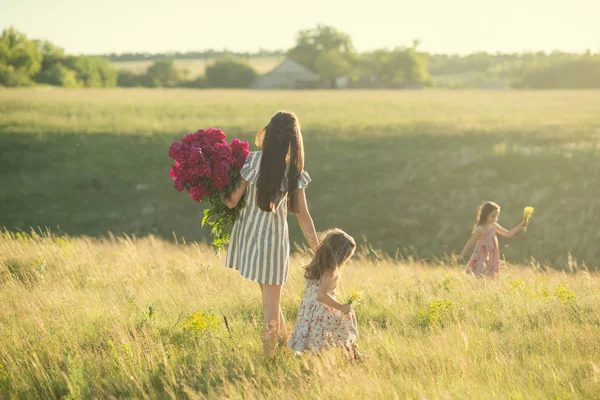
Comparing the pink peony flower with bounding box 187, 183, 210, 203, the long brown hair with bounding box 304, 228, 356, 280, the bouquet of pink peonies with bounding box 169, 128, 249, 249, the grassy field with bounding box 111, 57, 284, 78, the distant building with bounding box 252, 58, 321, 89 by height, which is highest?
the grassy field with bounding box 111, 57, 284, 78

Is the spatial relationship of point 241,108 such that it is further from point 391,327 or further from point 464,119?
point 391,327

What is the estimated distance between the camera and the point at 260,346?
477 cm

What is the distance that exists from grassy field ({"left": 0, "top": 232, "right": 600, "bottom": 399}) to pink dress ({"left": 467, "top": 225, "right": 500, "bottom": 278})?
4.28 feet

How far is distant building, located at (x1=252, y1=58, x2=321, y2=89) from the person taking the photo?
82625 mm

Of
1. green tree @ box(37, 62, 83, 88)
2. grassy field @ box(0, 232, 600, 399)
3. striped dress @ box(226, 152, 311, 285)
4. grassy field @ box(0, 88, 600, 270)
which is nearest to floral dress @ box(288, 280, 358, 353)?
grassy field @ box(0, 232, 600, 399)

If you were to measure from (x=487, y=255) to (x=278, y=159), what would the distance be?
4645 millimetres

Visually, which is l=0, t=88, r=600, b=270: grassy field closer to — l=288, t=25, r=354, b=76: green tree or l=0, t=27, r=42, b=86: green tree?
l=0, t=27, r=42, b=86: green tree

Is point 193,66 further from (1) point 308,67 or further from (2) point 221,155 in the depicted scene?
(2) point 221,155

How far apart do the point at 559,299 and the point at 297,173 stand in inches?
118

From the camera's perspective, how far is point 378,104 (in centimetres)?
4403

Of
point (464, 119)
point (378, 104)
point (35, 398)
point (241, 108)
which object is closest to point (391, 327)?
point (35, 398)

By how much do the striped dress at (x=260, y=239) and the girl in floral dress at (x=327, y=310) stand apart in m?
0.27

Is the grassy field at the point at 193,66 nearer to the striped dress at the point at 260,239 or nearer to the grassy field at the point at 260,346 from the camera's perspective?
the grassy field at the point at 260,346

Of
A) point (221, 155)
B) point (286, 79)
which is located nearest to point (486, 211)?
point (221, 155)
